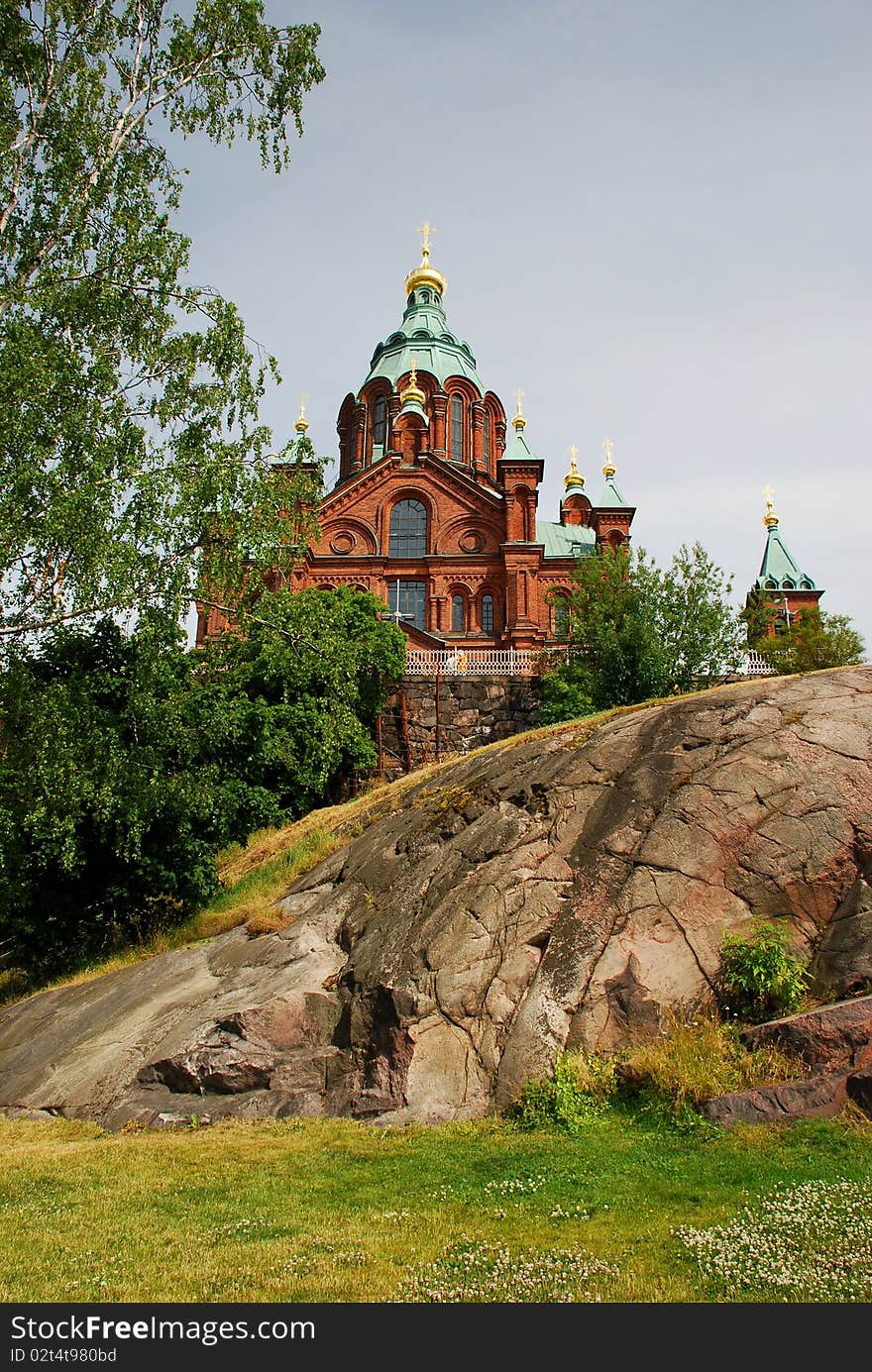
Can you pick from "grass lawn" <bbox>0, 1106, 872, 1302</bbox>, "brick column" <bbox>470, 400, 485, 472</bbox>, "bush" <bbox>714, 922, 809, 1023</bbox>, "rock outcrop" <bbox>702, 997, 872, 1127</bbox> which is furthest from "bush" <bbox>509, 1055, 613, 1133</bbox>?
"brick column" <bbox>470, 400, 485, 472</bbox>

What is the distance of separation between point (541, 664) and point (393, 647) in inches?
173

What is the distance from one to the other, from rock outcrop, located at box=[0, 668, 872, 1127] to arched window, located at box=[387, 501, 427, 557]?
27624 millimetres

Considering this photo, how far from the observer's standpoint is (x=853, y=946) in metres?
10.2

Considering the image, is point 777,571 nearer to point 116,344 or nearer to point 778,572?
point 778,572

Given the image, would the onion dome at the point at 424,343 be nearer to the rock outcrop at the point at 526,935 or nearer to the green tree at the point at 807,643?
the green tree at the point at 807,643

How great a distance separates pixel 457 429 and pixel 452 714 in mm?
24220

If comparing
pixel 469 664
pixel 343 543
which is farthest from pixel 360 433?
pixel 469 664

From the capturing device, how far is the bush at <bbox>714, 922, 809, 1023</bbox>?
10.1 m

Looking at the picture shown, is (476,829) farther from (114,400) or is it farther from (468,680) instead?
(468,680)

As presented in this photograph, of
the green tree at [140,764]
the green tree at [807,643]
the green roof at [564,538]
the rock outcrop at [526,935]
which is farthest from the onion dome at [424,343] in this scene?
the rock outcrop at [526,935]

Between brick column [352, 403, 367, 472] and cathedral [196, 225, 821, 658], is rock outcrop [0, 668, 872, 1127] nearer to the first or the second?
cathedral [196, 225, 821, 658]

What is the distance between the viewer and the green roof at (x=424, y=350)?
4975 centimetres

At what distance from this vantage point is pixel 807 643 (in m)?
28.9

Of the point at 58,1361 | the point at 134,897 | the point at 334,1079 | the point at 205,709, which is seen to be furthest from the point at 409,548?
the point at 58,1361
